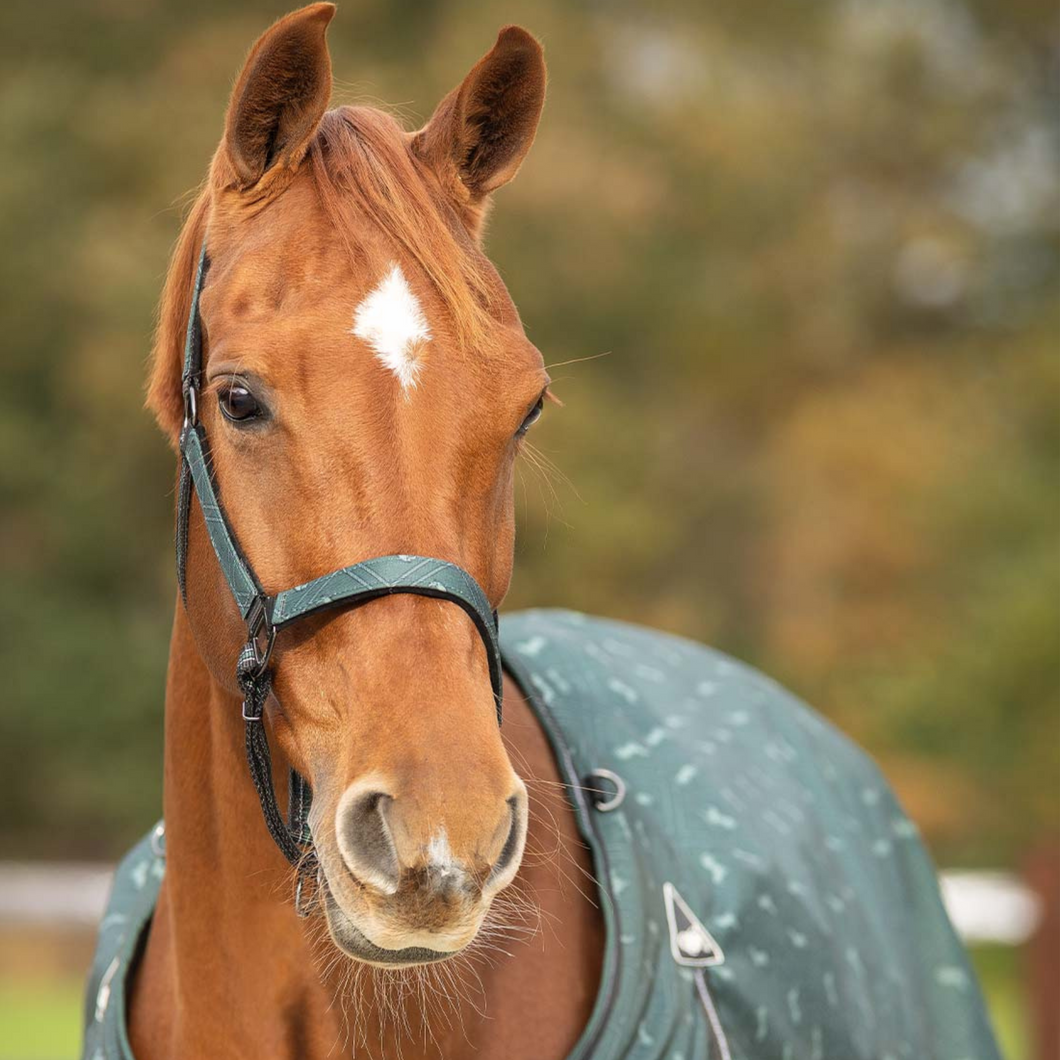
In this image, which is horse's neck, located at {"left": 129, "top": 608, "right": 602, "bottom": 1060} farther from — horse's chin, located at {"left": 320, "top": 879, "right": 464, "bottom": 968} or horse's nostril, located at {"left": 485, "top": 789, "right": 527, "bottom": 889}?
horse's nostril, located at {"left": 485, "top": 789, "right": 527, "bottom": 889}

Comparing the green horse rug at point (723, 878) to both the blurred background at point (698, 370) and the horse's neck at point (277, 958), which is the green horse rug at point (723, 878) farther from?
the blurred background at point (698, 370)

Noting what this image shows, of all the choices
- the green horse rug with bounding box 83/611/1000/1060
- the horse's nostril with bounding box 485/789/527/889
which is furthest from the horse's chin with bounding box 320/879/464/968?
the green horse rug with bounding box 83/611/1000/1060

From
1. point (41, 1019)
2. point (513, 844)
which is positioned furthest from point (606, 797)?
point (41, 1019)

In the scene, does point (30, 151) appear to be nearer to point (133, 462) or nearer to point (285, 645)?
point (133, 462)

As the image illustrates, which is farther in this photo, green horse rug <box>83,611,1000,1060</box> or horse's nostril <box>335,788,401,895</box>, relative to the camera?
green horse rug <box>83,611,1000,1060</box>

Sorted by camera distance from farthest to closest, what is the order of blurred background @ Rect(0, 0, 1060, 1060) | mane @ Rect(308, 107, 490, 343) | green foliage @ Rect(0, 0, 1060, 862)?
green foliage @ Rect(0, 0, 1060, 862), blurred background @ Rect(0, 0, 1060, 1060), mane @ Rect(308, 107, 490, 343)

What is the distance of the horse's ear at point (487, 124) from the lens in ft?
8.38

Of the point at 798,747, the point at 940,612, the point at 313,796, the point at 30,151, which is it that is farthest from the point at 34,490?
the point at 313,796

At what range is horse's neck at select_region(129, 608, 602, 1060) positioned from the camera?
2391 mm

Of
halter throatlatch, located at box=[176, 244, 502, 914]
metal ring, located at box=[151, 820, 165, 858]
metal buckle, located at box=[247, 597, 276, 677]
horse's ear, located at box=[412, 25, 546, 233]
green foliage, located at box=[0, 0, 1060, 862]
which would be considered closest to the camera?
halter throatlatch, located at box=[176, 244, 502, 914]

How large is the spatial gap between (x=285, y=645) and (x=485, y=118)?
1041mm

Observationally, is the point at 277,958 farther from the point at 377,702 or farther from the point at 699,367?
the point at 699,367

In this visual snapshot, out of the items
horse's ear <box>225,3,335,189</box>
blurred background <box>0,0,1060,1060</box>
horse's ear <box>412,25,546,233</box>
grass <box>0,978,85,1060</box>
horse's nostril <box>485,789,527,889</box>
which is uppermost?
blurred background <box>0,0,1060,1060</box>

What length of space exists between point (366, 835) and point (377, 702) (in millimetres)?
186
